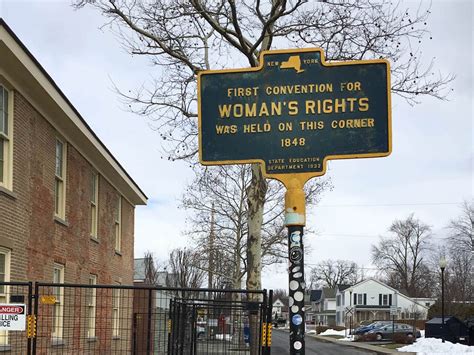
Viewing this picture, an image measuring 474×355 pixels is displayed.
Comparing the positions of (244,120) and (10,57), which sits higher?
(10,57)

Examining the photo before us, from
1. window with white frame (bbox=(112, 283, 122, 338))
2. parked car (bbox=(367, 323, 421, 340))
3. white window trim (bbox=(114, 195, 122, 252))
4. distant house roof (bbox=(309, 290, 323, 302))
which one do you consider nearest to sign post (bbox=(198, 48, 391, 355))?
window with white frame (bbox=(112, 283, 122, 338))

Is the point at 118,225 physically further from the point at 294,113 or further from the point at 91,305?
the point at 294,113

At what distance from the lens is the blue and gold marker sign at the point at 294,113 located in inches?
266

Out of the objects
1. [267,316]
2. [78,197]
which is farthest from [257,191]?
[267,316]

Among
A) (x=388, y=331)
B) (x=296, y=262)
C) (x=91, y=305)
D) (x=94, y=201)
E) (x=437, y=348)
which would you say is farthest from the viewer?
(x=388, y=331)

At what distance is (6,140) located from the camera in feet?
39.5

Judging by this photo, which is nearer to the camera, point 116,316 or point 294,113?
point 294,113

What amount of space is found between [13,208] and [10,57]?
2733mm

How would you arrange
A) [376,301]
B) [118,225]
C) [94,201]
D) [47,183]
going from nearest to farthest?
[47,183] < [94,201] < [118,225] < [376,301]

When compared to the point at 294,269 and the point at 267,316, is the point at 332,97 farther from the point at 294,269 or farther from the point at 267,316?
the point at 267,316

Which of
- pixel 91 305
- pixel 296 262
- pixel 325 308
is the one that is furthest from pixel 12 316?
pixel 325 308

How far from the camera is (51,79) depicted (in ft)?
43.1

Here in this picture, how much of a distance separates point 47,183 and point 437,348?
19.3m

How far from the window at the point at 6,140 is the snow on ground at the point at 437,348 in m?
19.0
